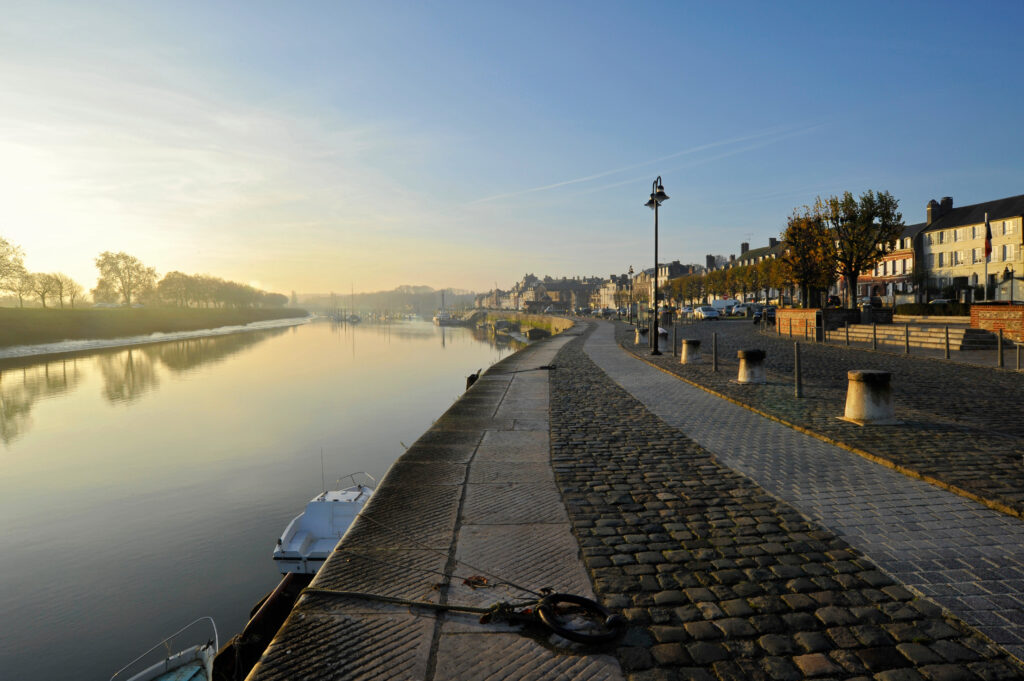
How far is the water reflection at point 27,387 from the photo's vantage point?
76.6 ft

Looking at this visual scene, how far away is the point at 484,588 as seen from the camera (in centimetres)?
392

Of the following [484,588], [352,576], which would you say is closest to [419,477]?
[352,576]

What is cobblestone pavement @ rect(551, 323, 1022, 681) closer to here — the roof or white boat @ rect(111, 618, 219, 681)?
white boat @ rect(111, 618, 219, 681)

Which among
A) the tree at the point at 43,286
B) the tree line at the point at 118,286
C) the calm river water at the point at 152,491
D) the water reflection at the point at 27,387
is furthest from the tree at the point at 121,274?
the calm river water at the point at 152,491

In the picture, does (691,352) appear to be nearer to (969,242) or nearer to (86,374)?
(86,374)

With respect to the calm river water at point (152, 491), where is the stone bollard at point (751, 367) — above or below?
above

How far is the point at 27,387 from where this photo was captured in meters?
33.9

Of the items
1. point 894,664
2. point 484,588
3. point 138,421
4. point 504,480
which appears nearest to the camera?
point 894,664

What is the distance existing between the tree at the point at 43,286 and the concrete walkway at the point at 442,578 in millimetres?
94877

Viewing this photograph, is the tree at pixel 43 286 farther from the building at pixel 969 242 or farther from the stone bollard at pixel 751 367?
the building at pixel 969 242

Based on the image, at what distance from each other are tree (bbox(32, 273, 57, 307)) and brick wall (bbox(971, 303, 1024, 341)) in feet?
321

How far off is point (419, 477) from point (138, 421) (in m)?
22.3

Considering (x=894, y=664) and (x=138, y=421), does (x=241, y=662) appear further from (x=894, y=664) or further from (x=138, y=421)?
(x=138, y=421)

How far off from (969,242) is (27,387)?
7962 cm
